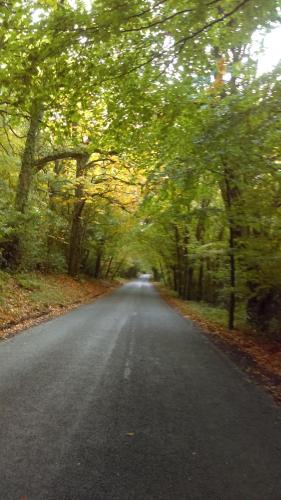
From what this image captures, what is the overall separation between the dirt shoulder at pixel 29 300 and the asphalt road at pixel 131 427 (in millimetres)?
3131

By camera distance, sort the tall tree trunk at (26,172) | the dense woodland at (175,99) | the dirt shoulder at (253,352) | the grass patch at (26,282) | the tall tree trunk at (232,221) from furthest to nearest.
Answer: the tall tree trunk at (26,172), the grass patch at (26,282), the tall tree trunk at (232,221), the dirt shoulder at (253,352), the dense woodland at (175,99)

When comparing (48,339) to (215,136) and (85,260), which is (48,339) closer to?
(215,136)

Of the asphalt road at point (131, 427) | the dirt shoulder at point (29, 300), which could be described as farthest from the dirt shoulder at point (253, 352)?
the dirt shoulder at point (29, 300)

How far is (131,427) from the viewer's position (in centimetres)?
529

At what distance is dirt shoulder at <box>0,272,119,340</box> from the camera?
12961 millimetres

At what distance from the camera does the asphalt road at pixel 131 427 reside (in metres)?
3.89

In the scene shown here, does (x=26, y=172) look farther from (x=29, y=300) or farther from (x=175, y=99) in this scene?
(x=175, y=99)

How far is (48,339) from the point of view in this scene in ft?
35.5

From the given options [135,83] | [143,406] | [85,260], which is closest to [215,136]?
[135,83]

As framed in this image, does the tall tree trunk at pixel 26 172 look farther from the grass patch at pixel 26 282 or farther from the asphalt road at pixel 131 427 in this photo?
the asphalt road at pixel 131 427

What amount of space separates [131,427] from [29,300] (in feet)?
40.5

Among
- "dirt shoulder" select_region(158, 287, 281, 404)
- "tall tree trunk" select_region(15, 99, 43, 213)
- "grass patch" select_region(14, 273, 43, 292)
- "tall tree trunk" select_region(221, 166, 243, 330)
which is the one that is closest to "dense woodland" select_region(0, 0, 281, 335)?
"tall tree trunk" select_region(221, 166, 243, 330)

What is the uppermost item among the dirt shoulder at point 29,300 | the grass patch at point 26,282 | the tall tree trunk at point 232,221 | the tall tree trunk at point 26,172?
the tall tree trunk at point 26,172

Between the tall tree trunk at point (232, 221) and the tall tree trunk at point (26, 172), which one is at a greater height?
the tall tree trunk at point (26, 172)
